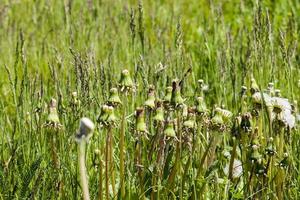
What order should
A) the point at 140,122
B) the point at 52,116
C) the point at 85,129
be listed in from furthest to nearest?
the point at 52,116 → the point at 140,122 → the point at 85,129

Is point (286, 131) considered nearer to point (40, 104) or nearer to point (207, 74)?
point (40, 104)

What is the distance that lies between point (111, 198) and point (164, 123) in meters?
0.35

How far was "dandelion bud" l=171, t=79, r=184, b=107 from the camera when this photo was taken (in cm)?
174

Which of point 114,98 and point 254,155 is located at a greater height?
point 114,98

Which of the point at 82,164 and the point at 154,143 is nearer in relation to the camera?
the point at 82,164

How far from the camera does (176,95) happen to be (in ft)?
5.73

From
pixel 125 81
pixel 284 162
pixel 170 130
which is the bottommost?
pixel 284 162

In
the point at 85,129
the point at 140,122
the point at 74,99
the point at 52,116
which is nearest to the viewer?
the point at 85,129

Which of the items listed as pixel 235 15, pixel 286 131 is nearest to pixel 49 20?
pixel 235 15

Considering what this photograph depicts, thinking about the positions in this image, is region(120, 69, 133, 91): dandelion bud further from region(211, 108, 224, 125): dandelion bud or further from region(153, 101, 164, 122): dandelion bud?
region(211, 108, 224, 125): dandelion bud

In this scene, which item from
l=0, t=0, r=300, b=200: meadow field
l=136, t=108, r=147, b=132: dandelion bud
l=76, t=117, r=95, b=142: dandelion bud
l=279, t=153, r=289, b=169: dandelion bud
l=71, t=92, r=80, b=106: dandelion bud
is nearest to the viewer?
l=76, t=117, r=95, b=142: dandelion bud

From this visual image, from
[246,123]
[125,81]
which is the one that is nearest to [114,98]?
[125,81]

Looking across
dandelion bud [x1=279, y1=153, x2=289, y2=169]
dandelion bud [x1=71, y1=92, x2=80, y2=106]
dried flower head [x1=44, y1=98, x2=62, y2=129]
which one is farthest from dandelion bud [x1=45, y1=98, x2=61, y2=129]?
dandelion bud [x1=279, y1=153, x2=289, y2=169]

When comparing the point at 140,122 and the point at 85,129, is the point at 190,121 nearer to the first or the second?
the point at 140,122
